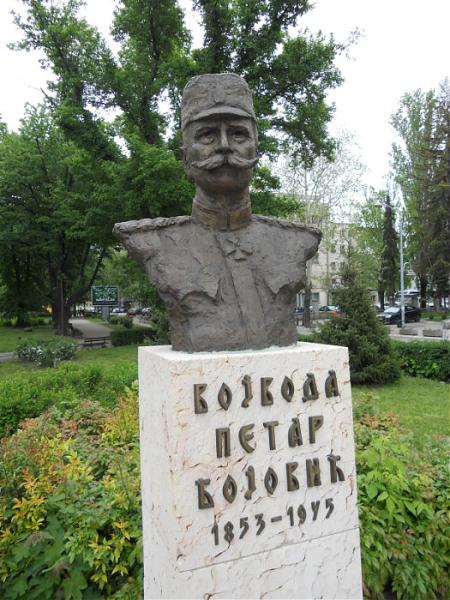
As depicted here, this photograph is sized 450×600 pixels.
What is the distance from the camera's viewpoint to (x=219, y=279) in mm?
3219

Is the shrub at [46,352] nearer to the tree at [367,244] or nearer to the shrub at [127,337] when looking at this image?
the shrub at [127,337]

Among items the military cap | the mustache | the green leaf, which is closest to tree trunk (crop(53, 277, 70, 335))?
the green leaf

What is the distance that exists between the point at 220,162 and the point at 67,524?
3311mm

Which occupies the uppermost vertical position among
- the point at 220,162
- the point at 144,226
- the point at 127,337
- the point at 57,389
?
the point at 220,162

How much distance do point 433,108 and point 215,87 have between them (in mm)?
36459

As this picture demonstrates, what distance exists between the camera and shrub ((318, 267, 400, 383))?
1082 centimetres

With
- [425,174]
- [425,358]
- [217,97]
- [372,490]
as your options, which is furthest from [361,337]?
[425,174]

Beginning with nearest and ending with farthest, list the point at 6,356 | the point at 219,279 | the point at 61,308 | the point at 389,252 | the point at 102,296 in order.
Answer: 1. the point at 219,279
2. the point at 6,356
3. the point at 61,308
4. the point at 102,296
5. the point at 389,252

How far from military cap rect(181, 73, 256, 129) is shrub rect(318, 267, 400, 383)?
866 cm

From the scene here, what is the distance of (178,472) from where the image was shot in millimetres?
2705

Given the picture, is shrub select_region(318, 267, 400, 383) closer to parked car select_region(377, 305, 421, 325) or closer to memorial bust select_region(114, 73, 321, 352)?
memorial bust select_region(114, 73, 321, 352)

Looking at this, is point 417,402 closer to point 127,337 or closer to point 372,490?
point 372,490

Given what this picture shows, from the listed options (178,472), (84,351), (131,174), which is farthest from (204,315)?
(84,351)

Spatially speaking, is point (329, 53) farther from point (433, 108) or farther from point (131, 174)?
point (433, 108)
